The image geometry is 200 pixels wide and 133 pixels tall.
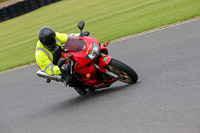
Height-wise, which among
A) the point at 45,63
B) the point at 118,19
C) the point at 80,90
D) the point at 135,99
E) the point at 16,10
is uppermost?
the point at 45,63

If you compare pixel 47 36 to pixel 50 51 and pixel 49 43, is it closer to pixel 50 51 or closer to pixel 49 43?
pixel 49 43

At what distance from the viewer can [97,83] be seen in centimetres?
642

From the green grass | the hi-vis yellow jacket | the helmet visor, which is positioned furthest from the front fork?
the green grass

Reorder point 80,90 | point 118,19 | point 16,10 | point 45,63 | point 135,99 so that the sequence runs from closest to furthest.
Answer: point 135,99
point 45,63
point 80,90
point 118,19
point 16,10

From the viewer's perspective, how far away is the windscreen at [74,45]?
6113 millimetres

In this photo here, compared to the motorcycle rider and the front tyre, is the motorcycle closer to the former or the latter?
the front tyre

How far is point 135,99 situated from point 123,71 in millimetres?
621

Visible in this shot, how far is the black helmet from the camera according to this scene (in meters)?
6.05

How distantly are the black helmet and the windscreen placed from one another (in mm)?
255

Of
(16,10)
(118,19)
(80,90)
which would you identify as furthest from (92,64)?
(16,10)

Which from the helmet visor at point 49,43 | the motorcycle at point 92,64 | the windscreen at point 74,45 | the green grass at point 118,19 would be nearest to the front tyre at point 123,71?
the motorcycle at point 92,64

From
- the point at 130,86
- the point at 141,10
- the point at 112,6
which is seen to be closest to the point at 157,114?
the point at 130,86

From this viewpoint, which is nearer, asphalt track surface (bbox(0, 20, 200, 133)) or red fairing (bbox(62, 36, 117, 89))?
asphalt track surface (bbox(0, 20, 200, 133))

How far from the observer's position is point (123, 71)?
19.5ft
